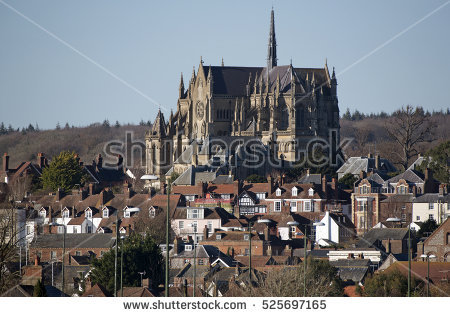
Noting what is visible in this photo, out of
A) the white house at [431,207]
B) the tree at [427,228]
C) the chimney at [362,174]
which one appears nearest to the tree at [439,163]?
the chimney at [362,174]

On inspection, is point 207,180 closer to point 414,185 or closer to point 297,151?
point 297,151

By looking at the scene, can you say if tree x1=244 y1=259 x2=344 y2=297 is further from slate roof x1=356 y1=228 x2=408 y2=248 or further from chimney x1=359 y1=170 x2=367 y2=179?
chimney x1=359 y1=170 x2=367 y2=179

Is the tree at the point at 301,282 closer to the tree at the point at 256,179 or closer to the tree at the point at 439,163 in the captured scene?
the tree at the point at 439,163

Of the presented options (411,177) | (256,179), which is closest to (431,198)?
(411,177)

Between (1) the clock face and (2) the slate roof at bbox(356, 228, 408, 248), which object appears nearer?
(2) the slate roof at bbox(356, 228, 408, 248)

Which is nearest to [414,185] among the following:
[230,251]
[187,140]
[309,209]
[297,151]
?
[309,209]

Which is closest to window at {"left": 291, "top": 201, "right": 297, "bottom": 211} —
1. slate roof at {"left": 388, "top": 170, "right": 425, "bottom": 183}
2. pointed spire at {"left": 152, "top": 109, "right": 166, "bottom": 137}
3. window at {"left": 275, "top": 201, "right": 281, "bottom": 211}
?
window at {"left": 275, "top": 201, "right": 281, "bottom": 211}
